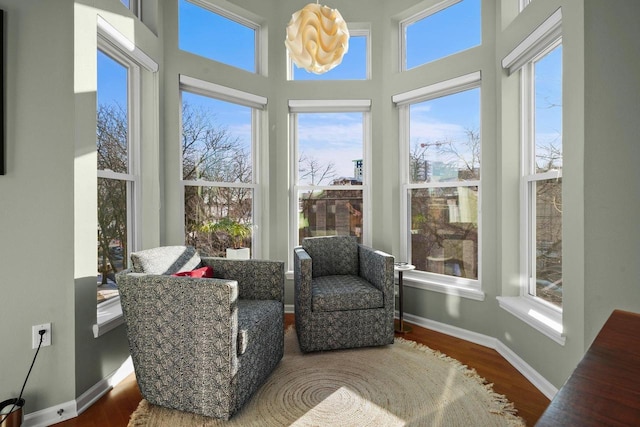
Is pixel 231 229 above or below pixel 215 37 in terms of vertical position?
below

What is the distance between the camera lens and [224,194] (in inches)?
129

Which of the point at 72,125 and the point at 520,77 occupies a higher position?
the point at 520,77

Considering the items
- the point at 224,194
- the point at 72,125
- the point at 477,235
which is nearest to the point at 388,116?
the point at 477,235

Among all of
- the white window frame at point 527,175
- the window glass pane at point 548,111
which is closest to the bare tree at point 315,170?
the white window frame at point 527,175

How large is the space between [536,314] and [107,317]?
2.70m

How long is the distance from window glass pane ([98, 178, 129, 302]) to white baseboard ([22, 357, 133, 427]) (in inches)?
21.2

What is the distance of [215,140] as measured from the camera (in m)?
3.24

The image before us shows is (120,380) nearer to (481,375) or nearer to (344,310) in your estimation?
(344,310)

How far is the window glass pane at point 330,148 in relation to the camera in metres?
3.63

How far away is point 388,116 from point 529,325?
2.18 m

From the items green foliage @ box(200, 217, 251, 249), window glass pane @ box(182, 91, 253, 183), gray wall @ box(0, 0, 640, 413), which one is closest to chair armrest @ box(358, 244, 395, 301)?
gray wall @ box(0, 0, 640, 413)

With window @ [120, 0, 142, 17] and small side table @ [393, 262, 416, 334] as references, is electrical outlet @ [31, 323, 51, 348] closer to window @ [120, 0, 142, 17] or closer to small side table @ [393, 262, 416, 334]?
window @ [120, 0, 142, 17]

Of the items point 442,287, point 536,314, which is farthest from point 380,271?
point 536,314

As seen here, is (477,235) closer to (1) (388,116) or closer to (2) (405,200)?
(2) (405,200)
